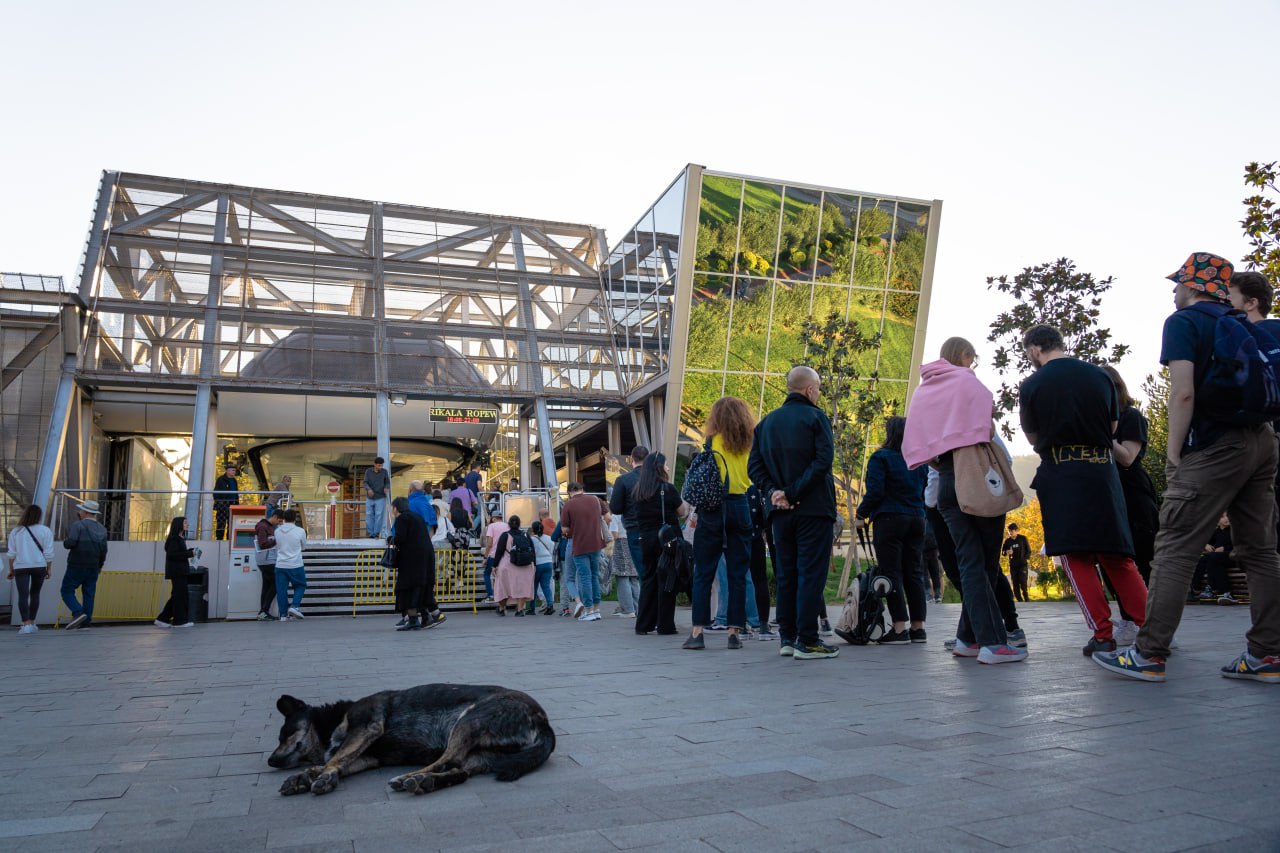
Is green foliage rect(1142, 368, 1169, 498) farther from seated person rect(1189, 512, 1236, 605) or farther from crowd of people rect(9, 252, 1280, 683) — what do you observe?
crowd of people rect(9, 252, 1280, 683)

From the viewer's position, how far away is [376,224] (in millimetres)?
31672

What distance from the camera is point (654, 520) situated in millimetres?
9641

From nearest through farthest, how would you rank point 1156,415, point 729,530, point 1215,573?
point 729,530 → point 1215,573 → point 1156,415

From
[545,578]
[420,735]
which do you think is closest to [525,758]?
[420,735]

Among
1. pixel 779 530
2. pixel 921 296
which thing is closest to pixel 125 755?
pixel 779 530

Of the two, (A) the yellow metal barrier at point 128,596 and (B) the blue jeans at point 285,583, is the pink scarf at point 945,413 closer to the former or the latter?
(B) the blue jeans at point 285,583

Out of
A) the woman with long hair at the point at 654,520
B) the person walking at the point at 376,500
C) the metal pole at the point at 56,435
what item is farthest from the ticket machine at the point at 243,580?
the metal pole at the point at 56,435

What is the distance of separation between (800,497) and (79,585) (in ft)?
40.9

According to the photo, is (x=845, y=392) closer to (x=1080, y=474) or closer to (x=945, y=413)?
(x=945, y=413)

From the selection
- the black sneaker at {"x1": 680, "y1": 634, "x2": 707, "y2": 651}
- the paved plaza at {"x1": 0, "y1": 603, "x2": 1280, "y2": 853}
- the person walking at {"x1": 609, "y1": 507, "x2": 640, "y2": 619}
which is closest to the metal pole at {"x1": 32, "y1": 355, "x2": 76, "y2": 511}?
the person walking at {"x1": 609, "y1": 507, "x2": 640, "y2": 619}

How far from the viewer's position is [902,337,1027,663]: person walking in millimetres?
6254

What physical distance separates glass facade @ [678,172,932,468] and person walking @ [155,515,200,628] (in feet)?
51.0

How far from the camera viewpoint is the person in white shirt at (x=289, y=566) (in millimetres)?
15172

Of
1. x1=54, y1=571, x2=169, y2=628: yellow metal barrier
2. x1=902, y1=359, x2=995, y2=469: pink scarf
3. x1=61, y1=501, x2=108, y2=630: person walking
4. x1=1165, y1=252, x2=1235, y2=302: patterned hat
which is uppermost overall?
x1=1165, y1=252, x2=1235, y2=302: patterned hat
